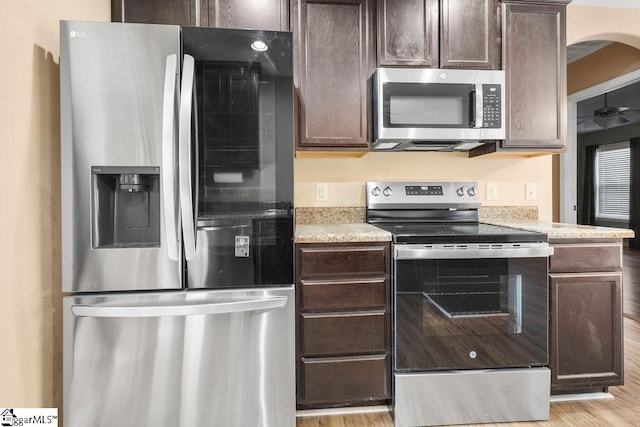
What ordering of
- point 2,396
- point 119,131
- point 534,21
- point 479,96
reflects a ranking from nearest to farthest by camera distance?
point 2,396, point 119,131, point 479,96, point 534,21

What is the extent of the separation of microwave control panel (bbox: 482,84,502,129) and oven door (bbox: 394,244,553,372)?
0.73 metres

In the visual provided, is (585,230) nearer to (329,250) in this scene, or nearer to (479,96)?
(479,96)

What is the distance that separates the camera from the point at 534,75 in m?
2.13

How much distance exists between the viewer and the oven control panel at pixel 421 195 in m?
2.31

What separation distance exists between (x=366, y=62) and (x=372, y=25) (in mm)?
215

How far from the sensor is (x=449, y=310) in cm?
173

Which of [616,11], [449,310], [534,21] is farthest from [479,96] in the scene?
[616,11]

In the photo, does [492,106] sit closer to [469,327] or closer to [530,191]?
[530,191]

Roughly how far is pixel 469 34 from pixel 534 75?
1.55ft

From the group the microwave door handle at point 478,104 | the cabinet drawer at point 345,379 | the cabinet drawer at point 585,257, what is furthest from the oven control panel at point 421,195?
the cabinet drawer at point 345,379

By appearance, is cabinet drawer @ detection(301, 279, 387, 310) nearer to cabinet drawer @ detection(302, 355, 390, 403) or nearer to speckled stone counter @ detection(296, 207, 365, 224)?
cabinet drawer @ detection(302, 355, 390, 403)

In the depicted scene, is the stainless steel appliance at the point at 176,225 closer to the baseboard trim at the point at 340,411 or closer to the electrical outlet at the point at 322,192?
the baseboard trim at the point at 340,411

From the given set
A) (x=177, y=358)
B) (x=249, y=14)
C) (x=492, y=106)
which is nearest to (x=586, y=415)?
(x=492, y=106)

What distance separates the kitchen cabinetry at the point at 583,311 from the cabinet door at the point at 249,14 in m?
1.93
